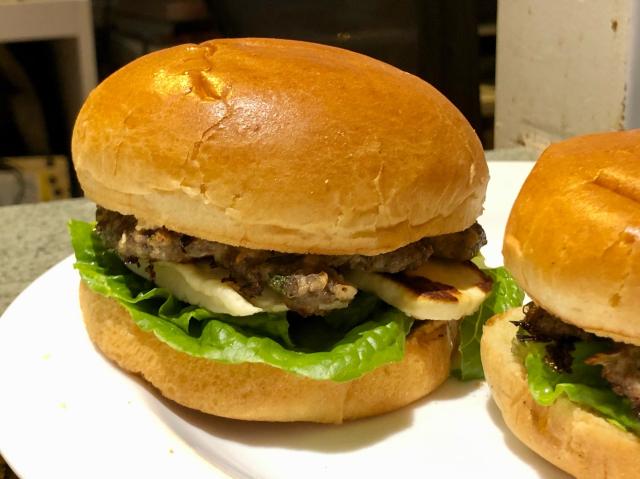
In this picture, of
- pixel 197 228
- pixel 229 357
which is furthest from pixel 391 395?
pixel 197 228

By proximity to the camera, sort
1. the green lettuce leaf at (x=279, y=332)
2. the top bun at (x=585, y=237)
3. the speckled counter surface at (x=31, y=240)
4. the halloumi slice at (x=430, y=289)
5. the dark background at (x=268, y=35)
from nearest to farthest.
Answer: the top bun at (x=585, y=237)
the green lettuce leaf at (x=279, y=332)
the halloumi slice at (x=430, y=289)
the speckled counter surface at (x=31, y=240)
the dark background at (x=268, y=35)

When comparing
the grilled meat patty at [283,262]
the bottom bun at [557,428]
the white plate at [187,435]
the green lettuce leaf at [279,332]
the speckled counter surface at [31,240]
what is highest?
the grilled meat patty at [283,262]

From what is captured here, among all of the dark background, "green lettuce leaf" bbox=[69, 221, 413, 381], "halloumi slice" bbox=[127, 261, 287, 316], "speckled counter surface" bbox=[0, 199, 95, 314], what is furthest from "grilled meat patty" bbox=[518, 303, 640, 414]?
the dark background

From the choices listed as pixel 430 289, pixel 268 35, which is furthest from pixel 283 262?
pixel 268 35

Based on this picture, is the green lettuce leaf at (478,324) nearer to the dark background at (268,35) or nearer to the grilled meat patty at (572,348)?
the grilled meat patty at (572,348)

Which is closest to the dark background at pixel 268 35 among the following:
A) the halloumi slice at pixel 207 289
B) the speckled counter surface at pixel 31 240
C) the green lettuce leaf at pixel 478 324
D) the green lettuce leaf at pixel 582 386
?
the speckled counter surface at pixel 31 240

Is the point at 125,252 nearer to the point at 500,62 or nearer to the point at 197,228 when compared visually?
the point at 197,228

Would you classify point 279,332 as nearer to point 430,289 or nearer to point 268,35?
point 430,289
